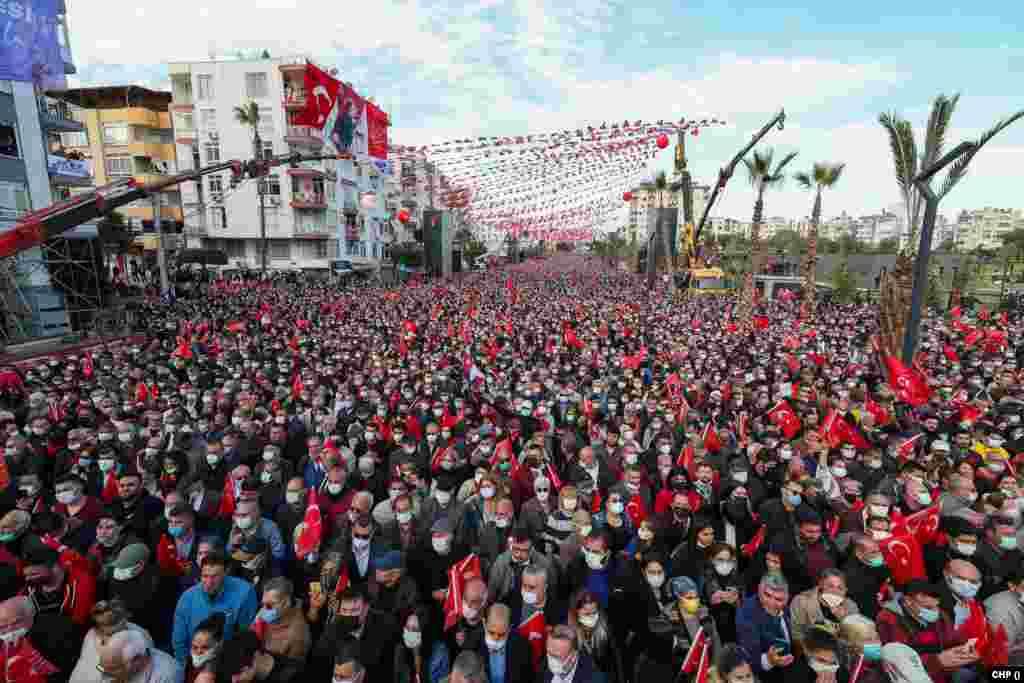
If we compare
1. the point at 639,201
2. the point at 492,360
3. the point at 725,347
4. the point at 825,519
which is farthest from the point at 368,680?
the point at 639,201

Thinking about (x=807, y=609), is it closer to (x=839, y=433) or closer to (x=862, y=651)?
(x=862, y=651)

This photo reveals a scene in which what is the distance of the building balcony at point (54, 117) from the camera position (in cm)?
1955

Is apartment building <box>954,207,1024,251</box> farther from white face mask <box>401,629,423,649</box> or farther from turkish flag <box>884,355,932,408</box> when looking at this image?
white face mask <box>401,629,423,649</box>

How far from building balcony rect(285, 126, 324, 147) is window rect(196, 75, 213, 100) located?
5.98 m

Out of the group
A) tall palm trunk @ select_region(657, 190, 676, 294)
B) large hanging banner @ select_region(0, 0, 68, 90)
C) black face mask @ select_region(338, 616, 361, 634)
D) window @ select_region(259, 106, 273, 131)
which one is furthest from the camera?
window @ select_region(259, 106, 273, 131)

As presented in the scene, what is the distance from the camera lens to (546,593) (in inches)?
149

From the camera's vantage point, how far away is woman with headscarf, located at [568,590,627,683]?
3402 millimetres

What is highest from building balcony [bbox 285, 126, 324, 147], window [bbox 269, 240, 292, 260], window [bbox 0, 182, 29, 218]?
building balcony [bbox 285, 126, 324, 147]

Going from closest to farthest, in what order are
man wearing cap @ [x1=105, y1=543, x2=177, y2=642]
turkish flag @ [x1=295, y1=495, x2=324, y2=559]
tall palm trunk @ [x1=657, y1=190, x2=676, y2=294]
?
man wearing cap @ [x1=105, y1=543, x2=177, y2=642] < turkish flag @ [x1=295, y1=495, x2=324, y2=559] < tall palm trunk @ [x1=657, y1=190, x2=676, y2=294]

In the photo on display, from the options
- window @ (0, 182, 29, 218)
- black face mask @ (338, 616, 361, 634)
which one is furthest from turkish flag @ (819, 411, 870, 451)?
window @ (0, 182, 29, 218)

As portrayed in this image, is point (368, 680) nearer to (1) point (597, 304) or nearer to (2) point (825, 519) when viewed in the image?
(2) point (825, 519)

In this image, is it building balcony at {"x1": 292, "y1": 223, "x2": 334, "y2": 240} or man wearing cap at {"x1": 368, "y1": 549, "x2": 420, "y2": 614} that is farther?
building balcony at {"x1": 292, "y1": 223, "x2": 334, "y2": 240}

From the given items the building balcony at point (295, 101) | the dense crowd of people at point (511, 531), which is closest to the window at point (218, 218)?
the building balcony at point (295, 101)

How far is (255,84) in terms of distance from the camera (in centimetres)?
3725
